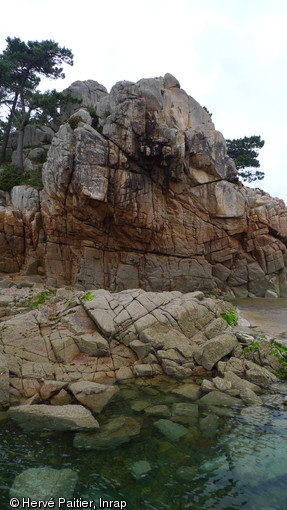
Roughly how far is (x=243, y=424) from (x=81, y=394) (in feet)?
16.8

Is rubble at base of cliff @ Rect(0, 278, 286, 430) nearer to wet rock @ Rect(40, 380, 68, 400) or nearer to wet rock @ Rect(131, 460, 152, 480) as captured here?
wet rock @ Rect(40, 380, 68, 400)

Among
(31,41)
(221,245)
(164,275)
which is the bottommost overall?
(164,275)

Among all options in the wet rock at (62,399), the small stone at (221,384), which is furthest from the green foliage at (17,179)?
the small stone at (221,384)

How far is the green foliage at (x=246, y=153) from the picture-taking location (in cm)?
5009

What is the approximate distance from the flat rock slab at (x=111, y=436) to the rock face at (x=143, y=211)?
878 inches

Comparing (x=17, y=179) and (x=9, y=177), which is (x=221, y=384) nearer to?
(x=17, y=179)

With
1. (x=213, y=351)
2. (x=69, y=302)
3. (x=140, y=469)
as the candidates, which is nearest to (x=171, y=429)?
(x=140, y=469)

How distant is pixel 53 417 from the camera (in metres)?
8.03

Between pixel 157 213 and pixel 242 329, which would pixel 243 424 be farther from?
pixel 157 213

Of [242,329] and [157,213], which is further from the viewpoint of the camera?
[157,213]

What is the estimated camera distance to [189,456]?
672 centimetres

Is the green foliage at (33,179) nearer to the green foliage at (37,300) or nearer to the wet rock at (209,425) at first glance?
the green foliage at (37,300)

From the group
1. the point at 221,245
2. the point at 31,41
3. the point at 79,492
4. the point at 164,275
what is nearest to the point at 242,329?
the point at 79,492

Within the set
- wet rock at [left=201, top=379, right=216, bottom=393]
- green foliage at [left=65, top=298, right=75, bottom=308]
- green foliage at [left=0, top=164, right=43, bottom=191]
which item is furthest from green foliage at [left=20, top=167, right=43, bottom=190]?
wet rock at [left=201, top=379, right=216, bottom=393]
